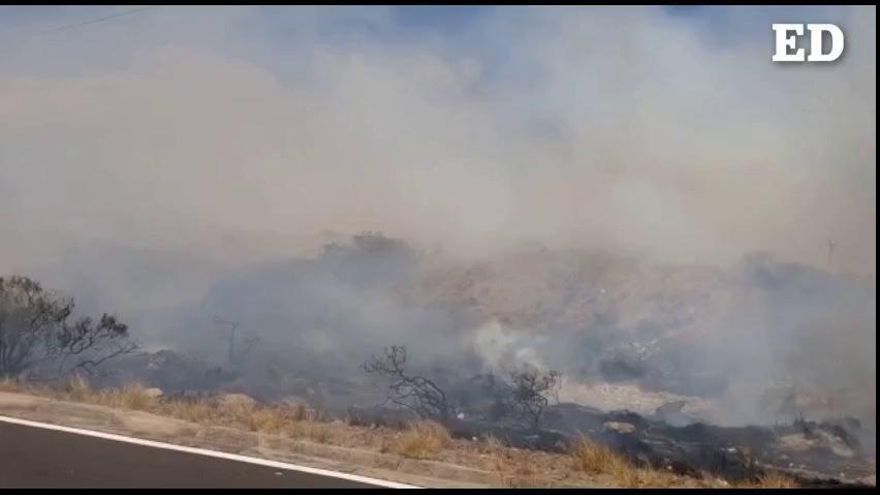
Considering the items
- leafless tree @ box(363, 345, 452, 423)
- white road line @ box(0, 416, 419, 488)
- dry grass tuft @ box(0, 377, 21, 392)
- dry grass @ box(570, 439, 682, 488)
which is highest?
leafless tree @ box(363, 345, 452, 423)

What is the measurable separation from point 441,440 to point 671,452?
6.48 ft

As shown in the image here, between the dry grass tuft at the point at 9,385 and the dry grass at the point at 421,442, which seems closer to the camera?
the dry grass at the point at 421,442

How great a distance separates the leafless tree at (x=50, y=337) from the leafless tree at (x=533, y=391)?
3956 millimetres

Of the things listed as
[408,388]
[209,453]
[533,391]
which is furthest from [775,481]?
[209,453]

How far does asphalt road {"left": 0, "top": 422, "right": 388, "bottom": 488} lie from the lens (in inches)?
247

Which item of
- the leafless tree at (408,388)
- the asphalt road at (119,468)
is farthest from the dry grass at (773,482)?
the asphalt road at (119,468)

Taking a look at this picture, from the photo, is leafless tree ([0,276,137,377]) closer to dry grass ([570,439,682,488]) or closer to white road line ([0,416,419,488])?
white road line ([0,416,419,488])

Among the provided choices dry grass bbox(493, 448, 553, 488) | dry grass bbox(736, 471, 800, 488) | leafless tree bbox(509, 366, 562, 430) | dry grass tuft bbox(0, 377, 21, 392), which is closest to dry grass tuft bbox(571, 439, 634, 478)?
dry grass bbox(493, 448, 553, 488)

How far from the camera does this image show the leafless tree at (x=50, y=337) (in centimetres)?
1000

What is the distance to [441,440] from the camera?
316 inches

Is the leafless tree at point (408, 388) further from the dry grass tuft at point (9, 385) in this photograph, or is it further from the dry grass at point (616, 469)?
the dry grass tuft at point (9, 385)

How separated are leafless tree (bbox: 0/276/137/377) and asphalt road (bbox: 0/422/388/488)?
2741 millimetres

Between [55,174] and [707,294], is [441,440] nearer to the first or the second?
[707,294]

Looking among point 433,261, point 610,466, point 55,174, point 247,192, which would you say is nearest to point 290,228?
point 247,192
